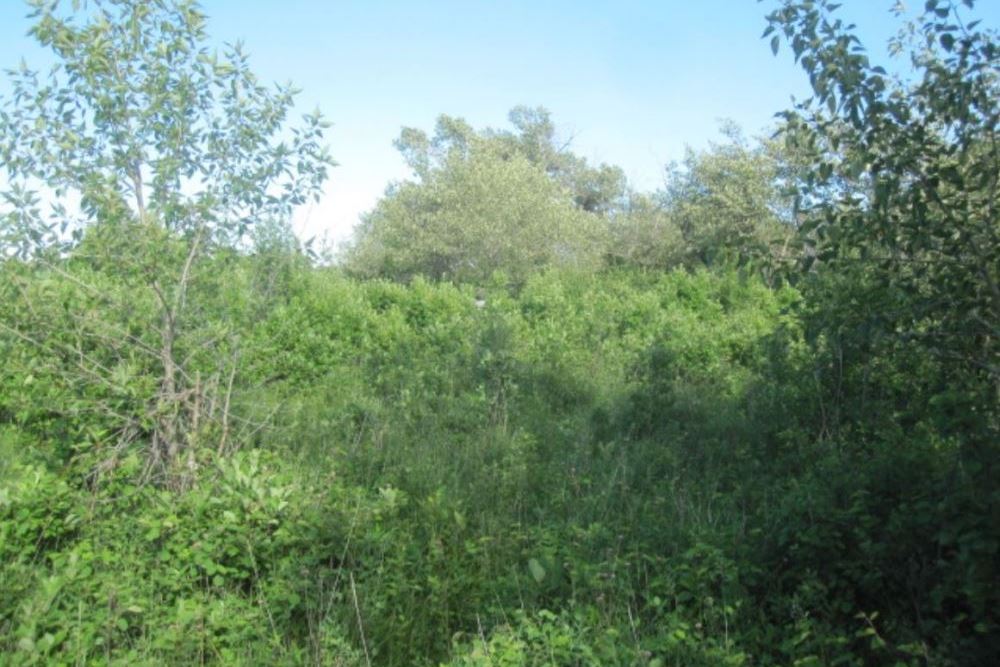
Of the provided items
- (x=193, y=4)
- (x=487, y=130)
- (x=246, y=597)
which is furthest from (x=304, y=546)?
(x=487, y=130)

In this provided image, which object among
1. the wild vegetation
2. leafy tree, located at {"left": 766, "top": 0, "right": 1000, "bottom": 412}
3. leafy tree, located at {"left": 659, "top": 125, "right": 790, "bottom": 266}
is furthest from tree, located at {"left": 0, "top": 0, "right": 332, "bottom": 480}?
leafy tree, located at {"left": 659, "top": 125, "right": 790, "bottom": 266}

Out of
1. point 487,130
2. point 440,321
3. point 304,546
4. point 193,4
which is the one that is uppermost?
point 487,130

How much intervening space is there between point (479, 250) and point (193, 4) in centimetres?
1878

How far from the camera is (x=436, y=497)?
191 inches

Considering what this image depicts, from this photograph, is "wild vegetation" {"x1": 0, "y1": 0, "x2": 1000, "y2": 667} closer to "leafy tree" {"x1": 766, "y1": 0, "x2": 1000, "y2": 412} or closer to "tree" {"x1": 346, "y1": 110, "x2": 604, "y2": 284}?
"leafy tree" {"x1": 766, "y1": 0, "x2": 1000, "y2": 412}

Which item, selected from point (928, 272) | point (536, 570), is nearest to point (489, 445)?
point (536, 570)

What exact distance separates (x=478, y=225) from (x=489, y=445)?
58.0 feet

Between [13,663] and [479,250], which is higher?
[479,250]

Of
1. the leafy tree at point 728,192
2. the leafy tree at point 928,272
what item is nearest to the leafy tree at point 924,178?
the leafy tree at point 928,272

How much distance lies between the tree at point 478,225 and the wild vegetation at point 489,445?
1526 cm

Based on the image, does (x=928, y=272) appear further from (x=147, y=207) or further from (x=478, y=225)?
(x=478, y=225)

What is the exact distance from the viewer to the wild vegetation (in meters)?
3.35

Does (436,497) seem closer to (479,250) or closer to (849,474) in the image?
(849,474)

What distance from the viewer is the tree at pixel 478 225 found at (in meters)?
23.4
